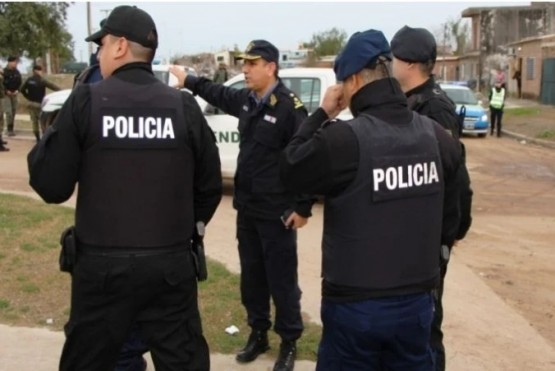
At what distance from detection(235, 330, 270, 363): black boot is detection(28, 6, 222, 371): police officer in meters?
1.26

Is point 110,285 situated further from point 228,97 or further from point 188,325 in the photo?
point 228,97

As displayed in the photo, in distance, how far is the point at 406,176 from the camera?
2.58 metres

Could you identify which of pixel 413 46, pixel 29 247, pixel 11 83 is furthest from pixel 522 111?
pixel 413 46

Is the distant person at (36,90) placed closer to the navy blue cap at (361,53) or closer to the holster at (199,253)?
the holster at (199,253)

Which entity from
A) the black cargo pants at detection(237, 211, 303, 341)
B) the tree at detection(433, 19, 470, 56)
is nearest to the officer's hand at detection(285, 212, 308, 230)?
the black cargo pants at detection(237, 211, 303, 341)

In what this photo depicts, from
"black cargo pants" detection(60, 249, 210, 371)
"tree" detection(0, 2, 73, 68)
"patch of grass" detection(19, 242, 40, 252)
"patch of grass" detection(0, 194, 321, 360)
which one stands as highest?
"tree" detection(0, 2, 73, 68)

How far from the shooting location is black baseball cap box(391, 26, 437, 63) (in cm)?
332

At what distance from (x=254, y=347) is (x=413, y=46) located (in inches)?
80.5

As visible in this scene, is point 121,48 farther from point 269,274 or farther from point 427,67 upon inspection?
point 269,274

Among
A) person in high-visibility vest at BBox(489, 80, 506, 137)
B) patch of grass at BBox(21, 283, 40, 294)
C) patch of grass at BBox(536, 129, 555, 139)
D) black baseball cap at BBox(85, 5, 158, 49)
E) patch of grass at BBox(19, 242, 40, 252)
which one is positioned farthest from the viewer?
person in high-visibility vest at BBox(489, 80, 506, 137)

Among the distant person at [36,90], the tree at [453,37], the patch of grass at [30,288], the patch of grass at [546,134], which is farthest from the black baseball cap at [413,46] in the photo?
the tree at [453,37]

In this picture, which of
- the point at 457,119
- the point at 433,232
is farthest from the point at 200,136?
the point at 457,119

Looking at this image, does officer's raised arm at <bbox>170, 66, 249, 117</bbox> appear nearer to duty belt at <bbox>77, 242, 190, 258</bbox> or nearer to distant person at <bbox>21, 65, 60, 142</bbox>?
duty belt at <bbox>77, 242, 190, 258</bbox>

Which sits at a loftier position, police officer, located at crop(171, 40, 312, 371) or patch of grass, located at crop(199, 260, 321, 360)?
police officer, located at crop(171, 40, 312, 371)
